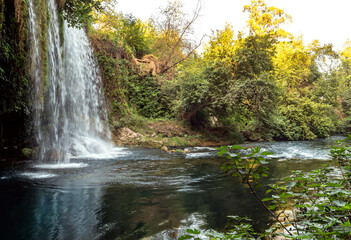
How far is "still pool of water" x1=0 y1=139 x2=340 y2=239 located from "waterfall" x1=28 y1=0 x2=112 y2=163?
2.10 metres

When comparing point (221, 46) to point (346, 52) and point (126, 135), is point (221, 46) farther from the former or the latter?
point (346, 52)

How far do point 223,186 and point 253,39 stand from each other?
36.6 ft

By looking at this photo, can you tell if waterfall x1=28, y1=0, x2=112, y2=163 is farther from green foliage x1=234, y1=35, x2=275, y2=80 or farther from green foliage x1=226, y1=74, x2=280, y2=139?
green foliage x1=234, y1=35, x2=275, y2=80

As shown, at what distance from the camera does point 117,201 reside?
3955 millimetres

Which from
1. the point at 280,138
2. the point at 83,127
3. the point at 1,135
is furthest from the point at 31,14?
the point at 280,138

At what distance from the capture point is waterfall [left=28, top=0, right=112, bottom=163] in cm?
792

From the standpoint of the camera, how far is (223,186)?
16.1 ft

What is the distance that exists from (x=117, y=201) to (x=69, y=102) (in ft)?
25.5

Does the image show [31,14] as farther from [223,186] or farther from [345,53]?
[345,53]

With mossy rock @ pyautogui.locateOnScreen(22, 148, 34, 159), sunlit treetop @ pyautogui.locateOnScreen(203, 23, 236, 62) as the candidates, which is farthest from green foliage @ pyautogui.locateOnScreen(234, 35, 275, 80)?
mossy rock @ pyautogui.locateOnScreen(22, 148, 34, 159)

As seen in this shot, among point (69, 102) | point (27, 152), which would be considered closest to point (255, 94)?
point (69, 102)

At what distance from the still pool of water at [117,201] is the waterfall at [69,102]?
2.10 metres

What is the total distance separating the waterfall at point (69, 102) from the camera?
7.92 m

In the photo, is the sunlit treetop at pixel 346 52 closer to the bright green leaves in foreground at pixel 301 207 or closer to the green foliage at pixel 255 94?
the green foliage at pixel 255 94
